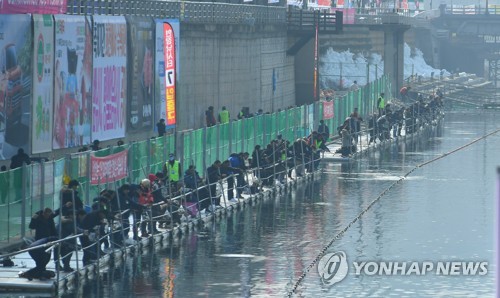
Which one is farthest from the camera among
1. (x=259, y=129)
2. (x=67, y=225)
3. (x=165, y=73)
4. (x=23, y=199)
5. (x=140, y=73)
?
(x=165, y=73)

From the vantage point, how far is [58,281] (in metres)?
24.8

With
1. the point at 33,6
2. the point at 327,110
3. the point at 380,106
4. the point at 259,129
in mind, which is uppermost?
the point at 33,6

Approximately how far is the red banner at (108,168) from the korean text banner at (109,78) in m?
10.4

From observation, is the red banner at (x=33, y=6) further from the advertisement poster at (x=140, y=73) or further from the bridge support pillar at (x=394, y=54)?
the bridge support pillar at (x=394, y=54)

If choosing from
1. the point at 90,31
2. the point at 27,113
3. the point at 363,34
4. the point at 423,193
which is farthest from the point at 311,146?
the point at 363,34

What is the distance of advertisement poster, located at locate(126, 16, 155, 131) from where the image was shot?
49406mm

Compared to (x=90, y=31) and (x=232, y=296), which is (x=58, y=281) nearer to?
(x=232, y=296)

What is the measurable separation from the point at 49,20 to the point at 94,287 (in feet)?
55.7

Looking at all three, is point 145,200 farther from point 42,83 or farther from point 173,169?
point 42,83

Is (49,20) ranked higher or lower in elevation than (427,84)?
higher

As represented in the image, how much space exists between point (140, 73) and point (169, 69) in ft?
8.98

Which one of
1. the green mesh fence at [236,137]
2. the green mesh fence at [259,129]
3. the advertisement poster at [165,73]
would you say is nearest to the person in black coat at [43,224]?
the green mesh fence at [236,137]

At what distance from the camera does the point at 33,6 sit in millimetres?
40125

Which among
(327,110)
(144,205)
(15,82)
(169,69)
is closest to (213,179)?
(15,82)
